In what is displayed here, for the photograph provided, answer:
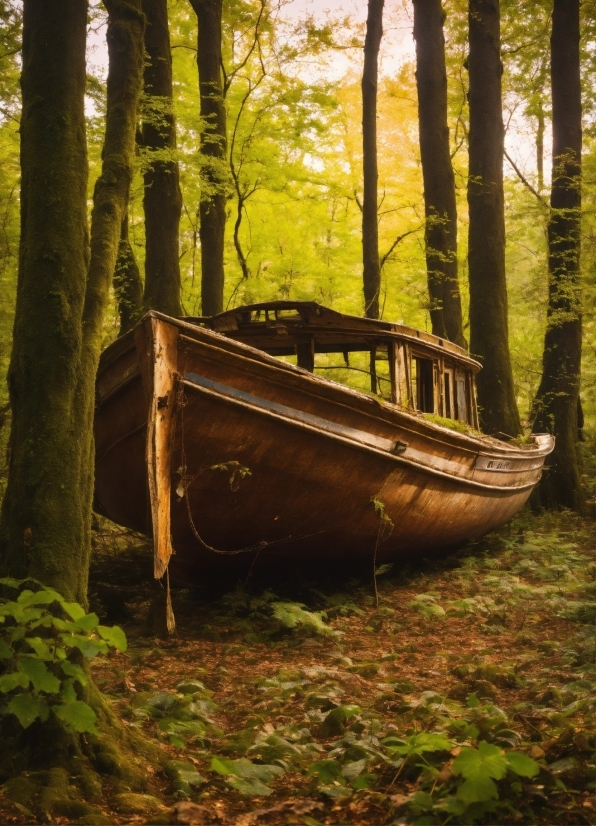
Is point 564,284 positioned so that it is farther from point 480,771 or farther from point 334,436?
point 480,771

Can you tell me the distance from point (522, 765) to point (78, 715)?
1.53m

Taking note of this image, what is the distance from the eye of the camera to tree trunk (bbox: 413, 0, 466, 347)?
477 inches

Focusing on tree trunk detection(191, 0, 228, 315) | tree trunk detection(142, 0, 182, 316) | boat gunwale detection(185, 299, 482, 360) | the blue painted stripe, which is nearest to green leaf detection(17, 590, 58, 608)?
the blue painted stripe

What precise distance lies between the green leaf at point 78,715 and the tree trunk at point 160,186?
23.5 ft

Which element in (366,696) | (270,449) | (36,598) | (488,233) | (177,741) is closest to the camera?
(36,598)

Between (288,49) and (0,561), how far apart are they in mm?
14081

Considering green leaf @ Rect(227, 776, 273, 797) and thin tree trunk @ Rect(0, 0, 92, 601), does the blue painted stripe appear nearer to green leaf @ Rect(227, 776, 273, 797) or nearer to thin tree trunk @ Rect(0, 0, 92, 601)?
thin tree trunk @ Rect(0, 0, 92, 601)

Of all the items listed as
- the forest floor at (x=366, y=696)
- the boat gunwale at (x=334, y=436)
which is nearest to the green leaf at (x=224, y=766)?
Answer: the forest floor at (x=366, y=696)

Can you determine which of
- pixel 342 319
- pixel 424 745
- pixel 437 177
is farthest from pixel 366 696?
pixel 437 177

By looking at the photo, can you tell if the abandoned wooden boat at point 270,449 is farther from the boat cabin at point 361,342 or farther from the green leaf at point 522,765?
the green leaf at point 522,765

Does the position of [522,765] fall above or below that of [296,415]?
below

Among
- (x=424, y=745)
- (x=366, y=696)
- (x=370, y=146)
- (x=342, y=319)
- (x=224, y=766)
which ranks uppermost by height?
(x=370, y=146)

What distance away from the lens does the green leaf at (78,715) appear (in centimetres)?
252

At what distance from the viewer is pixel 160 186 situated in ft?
31.4
